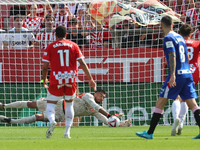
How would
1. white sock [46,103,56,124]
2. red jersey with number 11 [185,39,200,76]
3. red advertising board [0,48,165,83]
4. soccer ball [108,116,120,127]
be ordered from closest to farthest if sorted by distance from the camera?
white sock [46,103,56,124] < red jersey with number 11 [185,39,200,76] < soccer ball [108,116,120,127] < red advertising board [0,48,165,83]

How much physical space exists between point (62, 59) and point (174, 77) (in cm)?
192

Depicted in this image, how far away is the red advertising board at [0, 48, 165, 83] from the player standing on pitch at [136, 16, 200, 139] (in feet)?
15.7

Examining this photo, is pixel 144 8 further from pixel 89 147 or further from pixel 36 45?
pixel 89 147

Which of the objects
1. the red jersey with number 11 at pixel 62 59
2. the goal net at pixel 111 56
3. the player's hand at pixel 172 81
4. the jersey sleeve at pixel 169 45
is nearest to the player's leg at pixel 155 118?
the player's hand at pixel 172 81

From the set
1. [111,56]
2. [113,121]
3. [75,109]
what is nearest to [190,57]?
[113,121]

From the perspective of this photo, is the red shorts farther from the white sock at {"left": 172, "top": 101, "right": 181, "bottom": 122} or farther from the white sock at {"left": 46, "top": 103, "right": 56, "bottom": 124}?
the white sock at {"left": 172, "top": 101, "right": 181, "bottom": 122}

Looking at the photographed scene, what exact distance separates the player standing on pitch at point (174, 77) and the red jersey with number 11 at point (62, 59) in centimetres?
152

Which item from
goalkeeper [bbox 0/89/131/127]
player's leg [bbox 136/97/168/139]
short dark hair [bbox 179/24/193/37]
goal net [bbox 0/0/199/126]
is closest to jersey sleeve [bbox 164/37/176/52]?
player's leg [bbox 136/97/168/139]

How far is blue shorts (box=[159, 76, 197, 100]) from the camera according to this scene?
6.01 meters

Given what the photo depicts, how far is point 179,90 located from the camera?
6.06m

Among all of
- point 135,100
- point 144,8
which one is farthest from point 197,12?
point 135,100

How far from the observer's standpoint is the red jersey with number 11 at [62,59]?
21.7 feet

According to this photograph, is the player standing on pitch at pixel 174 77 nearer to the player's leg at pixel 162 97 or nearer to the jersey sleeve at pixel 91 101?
the player's leg at pixel 162 97

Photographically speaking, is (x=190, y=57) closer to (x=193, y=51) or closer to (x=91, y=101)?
(x=193, y=51)
